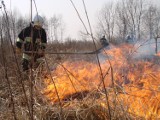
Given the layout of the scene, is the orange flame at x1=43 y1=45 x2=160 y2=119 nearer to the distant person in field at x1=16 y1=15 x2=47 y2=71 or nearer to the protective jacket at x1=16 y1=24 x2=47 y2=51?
the distant person in field at x1=16 y1=15 x2=47 y2=71

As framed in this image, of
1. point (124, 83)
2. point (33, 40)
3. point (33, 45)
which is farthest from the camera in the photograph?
point (124, 83)

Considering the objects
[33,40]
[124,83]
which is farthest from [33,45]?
[124,83]

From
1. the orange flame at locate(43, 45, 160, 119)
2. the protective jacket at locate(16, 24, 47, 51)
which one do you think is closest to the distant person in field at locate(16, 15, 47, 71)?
the protective jacket at locate(16, 24, 47, 51)

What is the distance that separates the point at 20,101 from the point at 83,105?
0.96 meters

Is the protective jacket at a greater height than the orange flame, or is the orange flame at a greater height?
the protective jacket

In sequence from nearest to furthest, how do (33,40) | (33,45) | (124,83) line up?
(33,45) → (33,40) → (124,83)

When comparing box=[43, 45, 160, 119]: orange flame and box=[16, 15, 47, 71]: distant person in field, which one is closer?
box=[16, 15, 47, 71]: distant person in field

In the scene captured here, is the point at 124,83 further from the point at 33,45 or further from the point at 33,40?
the point at 33,45

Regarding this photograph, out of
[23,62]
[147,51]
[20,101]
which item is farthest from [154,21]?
[20,101]

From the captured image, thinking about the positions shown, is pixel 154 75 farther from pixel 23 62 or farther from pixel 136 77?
pixel 23 62

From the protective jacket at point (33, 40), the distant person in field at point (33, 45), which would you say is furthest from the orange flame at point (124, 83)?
the protective jacket at point (33, 40)

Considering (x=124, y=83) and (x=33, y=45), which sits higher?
(x=33, y=45)

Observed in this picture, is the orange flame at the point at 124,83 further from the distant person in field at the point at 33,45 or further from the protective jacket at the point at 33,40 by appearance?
the protective jacket at the point at 33,40

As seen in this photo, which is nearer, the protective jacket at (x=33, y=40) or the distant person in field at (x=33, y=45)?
the distant person in field at (x=33, y=45)
